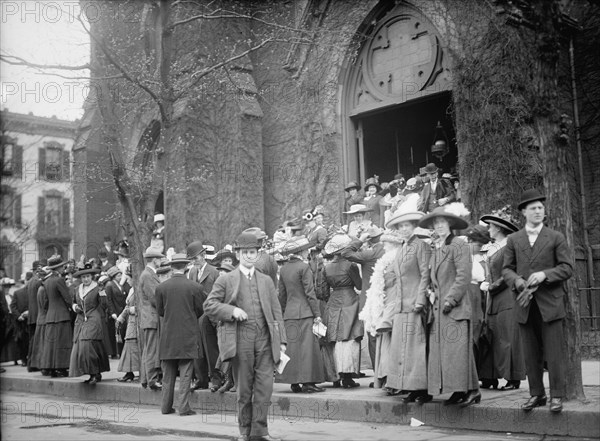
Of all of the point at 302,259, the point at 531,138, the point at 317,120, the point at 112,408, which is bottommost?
the point at 112,408

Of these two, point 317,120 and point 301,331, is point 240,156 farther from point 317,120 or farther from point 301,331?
point 301,331

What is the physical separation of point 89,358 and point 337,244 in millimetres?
5390

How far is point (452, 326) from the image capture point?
8727mm

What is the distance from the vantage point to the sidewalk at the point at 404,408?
791 cm

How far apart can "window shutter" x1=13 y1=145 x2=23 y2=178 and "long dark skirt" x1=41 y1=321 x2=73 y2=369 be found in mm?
9483

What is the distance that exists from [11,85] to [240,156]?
8.42 m

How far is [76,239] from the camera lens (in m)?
26.4

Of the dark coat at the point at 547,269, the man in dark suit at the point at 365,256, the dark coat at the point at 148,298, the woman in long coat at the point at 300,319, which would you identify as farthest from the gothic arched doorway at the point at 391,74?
the dark coat at the point at 547,269

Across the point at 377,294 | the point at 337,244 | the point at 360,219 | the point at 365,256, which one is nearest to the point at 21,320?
the point at 360,219

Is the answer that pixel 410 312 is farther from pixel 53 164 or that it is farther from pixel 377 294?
pixel 53 164

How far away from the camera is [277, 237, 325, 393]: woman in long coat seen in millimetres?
10961

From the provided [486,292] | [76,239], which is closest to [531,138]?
[486,292]

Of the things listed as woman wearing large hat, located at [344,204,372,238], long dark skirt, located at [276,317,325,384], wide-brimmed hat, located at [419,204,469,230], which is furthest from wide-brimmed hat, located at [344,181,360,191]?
wide-brimmed hat, located at [419,204,469,230]

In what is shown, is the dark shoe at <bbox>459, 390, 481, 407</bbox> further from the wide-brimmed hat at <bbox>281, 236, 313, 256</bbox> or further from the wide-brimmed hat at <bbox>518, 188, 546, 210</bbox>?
the wide-brimmed hat at <bbox>281, 236, 313, 256</bbox>
